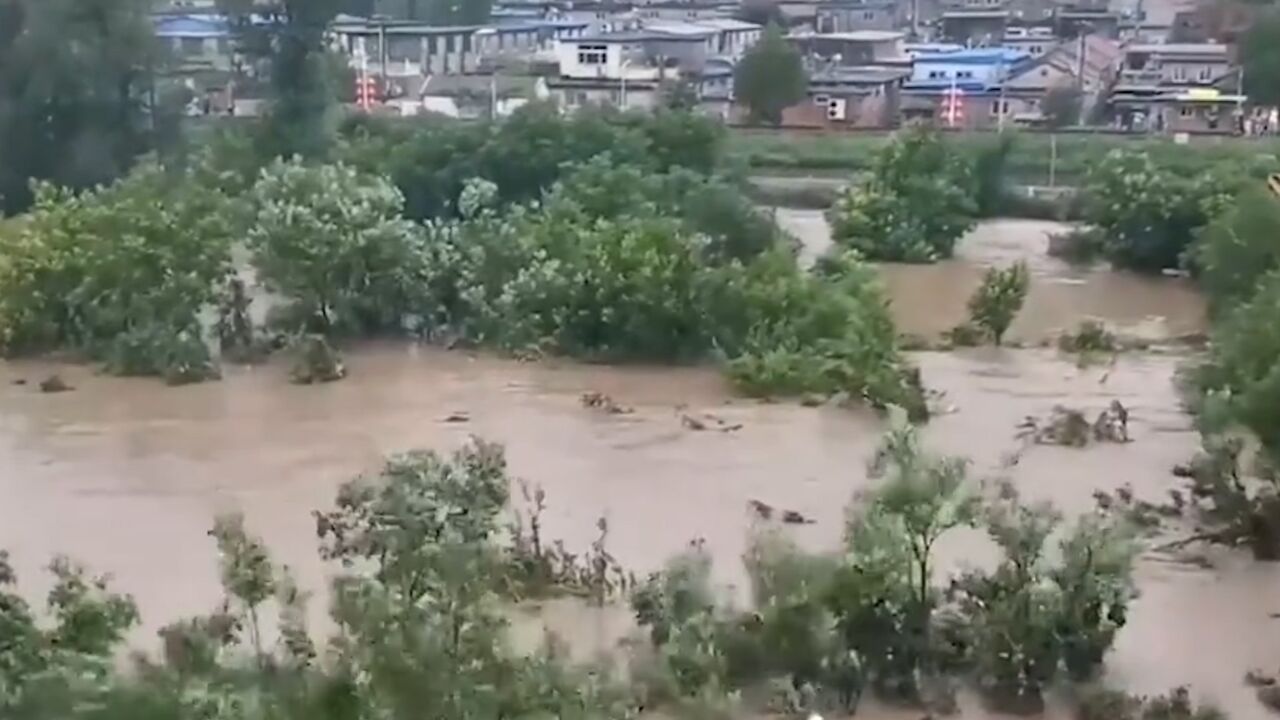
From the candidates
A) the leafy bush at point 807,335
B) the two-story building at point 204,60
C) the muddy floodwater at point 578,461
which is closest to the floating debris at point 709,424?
the muddy floodwater at point 578,461

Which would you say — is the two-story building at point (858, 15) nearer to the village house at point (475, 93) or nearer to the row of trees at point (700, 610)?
the village house at point (475, 93)

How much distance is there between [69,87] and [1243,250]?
5.89 meters

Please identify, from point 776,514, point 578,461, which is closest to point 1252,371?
point 776,514

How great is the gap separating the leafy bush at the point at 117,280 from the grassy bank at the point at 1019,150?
14.1 feet

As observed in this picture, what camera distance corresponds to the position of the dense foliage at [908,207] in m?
10.3

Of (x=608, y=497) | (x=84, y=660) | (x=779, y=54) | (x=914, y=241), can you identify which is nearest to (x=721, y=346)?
(x=608, y=497)

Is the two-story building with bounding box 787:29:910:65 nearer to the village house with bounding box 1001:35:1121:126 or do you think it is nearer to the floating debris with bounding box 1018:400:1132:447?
the village house with bounding box 1001:35:1121:126

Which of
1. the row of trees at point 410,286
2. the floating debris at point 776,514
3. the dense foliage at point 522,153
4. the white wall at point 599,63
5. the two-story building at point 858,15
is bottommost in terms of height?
the floating debris at point 776,514

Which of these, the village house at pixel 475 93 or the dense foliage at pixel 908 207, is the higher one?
the village house at pixel 475 93

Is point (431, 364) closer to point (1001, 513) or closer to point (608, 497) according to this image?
point (608, 497)

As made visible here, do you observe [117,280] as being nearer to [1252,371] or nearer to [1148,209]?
[1252,371]

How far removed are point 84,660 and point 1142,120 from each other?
10.8m

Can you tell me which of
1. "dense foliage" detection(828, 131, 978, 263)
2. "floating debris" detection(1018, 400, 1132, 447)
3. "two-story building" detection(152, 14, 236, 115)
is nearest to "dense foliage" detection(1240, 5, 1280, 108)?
"dense foliage" detection(828, 131, 978, 263)

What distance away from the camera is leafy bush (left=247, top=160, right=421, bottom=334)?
7.89 meters
